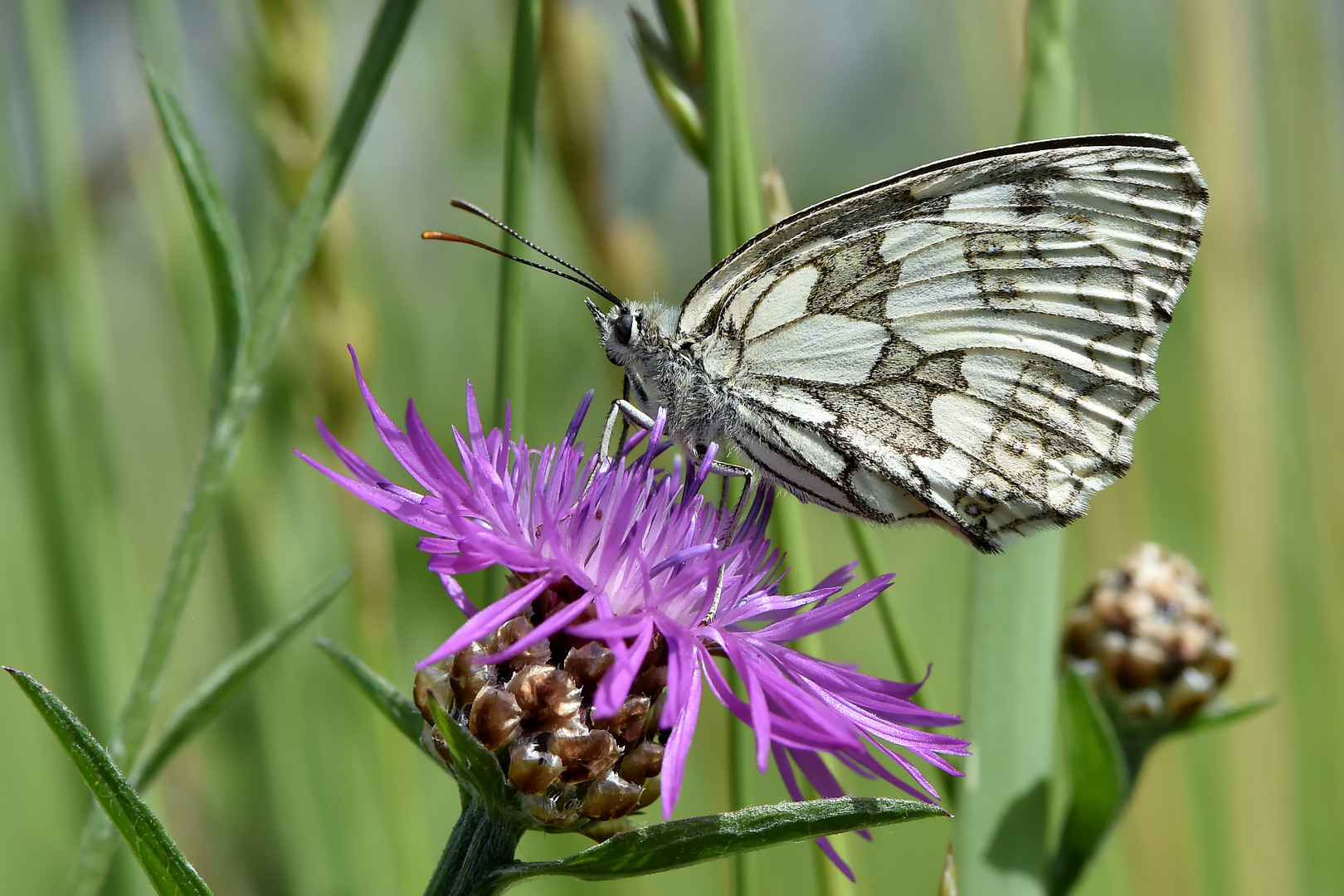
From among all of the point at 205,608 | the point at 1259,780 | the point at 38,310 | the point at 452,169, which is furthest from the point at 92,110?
the point at 1259,780

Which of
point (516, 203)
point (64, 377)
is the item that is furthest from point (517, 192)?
point (64, 377)

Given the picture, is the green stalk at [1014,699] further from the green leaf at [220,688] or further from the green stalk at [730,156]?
the green leaf at [220,688]

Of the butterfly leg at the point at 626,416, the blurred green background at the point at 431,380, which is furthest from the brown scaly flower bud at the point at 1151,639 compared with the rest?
the butterfly leg at the point at 626,416

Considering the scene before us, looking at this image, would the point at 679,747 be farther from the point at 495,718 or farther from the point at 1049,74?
the point at 1049,74

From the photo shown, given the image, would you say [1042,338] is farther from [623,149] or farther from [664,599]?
[623,149]

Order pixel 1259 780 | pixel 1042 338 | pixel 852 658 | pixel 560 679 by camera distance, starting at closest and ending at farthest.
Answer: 1. pixel 560 679
2. pixel 1042 338
3. pixel 1259 780
4. pixel 852 658

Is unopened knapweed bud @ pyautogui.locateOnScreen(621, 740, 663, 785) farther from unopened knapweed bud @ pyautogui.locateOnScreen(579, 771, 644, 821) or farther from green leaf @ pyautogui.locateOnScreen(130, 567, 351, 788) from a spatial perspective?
green leaf @ pyautogui.locateOnScreen(130, 567, 351, 788)

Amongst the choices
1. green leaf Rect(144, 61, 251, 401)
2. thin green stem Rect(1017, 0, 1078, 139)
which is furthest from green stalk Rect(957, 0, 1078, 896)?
green leaf Rect(144, 61, 251, 401)
